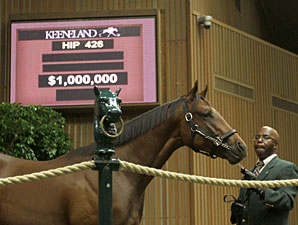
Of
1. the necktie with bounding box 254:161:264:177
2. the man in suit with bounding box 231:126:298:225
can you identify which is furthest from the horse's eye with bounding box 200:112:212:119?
the necktie with bounding box 254:161:264:177

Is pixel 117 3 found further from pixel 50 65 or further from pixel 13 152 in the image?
pixel 13 152

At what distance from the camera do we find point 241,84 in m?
9.10

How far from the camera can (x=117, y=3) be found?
8.20 metres

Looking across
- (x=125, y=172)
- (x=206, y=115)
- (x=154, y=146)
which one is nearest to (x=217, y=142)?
(x=206, y=115)

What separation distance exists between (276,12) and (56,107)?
598cm

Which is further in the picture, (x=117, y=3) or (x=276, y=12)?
(x=276, y=12)

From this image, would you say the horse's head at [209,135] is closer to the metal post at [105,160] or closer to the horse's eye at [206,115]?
the horse's eye at [206,115]

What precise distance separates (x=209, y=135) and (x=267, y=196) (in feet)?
2.15

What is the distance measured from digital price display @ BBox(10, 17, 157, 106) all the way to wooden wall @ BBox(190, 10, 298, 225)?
0.75 metres

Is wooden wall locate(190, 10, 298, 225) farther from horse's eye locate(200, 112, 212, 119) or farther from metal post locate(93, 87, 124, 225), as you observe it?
metal post locate(93, 87, 124, 225)

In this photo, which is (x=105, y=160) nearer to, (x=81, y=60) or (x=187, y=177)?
(x=187, y=177)

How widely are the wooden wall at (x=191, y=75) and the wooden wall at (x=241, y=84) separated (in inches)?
0.6

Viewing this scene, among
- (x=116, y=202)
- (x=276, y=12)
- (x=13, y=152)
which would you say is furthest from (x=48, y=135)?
(x=276, y=12)

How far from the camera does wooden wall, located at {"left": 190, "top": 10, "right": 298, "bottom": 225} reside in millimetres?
8133
